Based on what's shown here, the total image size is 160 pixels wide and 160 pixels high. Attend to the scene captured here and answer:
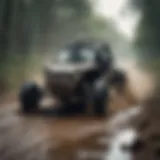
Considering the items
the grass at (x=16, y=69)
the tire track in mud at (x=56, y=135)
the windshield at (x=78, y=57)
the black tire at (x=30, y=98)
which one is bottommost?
the tire track in mud at (x=56, y=135)

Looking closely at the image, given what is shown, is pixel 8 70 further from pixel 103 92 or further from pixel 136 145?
pixel 136 145

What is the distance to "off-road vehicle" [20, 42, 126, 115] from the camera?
1.26 metres

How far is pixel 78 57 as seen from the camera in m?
1.27

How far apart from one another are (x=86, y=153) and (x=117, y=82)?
20 cm

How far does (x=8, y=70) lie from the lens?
1.31 metres

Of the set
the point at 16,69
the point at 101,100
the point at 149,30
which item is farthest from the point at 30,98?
the point at 149,30

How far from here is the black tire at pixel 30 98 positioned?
50.6 inches

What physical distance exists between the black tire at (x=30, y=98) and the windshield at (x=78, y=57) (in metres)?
0.10

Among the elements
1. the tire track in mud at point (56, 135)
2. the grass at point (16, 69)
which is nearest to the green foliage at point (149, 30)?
the tire track in mud at point (56, 135)

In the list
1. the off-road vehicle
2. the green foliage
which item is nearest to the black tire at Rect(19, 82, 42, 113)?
the off-road vehicle

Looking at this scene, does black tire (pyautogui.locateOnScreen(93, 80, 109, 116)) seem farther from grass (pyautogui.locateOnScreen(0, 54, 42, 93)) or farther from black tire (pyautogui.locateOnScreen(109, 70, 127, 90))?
grass (pyautogui.locateOnScreen(0, 54, 42, 93))

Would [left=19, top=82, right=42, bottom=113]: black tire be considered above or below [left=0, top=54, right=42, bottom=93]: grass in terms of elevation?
below

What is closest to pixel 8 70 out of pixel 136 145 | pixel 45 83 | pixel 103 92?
pixel 45 83

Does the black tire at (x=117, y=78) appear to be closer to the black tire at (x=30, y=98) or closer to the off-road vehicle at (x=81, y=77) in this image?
the off-road vehicle at (x=81, y=77)
